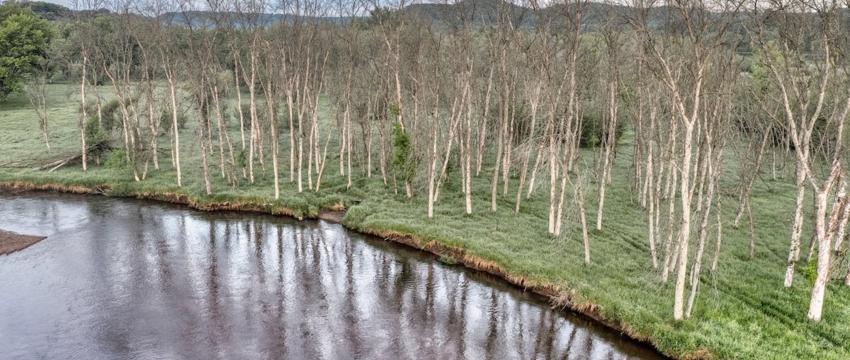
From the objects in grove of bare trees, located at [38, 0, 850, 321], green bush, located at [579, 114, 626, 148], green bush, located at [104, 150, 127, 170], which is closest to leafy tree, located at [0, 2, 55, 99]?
grove of bare trees, located at [38, 0, 850, 321]

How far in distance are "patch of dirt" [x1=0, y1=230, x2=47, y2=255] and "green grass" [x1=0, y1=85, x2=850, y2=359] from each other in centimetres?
911

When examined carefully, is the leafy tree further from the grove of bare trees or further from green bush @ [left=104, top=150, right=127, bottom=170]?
green bush @ [left=104, top=150, right=127, bottom=170]

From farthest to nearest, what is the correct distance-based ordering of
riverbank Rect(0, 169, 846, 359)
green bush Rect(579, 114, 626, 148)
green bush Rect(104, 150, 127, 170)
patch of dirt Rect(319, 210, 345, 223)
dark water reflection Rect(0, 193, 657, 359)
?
green bush Rect(579, 114, 626, 148) → green bush Rect(104, 150, 127, 170) → patch of dirt Rect(319, 210, 345, 223) → dark water reflection Rect(0, 193, 657, 359) → riverbank Rect(0, 169, 846, 359)

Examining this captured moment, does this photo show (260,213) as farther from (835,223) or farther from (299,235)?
(835,223)

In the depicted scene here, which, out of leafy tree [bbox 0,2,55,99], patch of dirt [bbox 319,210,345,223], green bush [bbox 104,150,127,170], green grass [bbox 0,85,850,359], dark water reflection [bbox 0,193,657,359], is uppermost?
leafy tree [bbox 0,2,55,99]

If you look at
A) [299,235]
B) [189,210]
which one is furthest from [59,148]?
[299,235]

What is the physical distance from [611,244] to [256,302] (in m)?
16.9

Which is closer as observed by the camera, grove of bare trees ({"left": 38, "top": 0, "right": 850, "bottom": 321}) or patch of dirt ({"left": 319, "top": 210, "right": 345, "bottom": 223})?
grove of bare trees ({"left": 38, "top": 0, "right": 850, "bottom": 321})

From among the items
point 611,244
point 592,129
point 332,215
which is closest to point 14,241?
point 332,215

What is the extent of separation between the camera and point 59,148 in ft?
152

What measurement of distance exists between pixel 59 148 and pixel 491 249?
4116 cm

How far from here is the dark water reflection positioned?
18109mm

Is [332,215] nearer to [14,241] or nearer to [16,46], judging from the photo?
[14,241]

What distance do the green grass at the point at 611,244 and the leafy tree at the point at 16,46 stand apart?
40.8 ft
